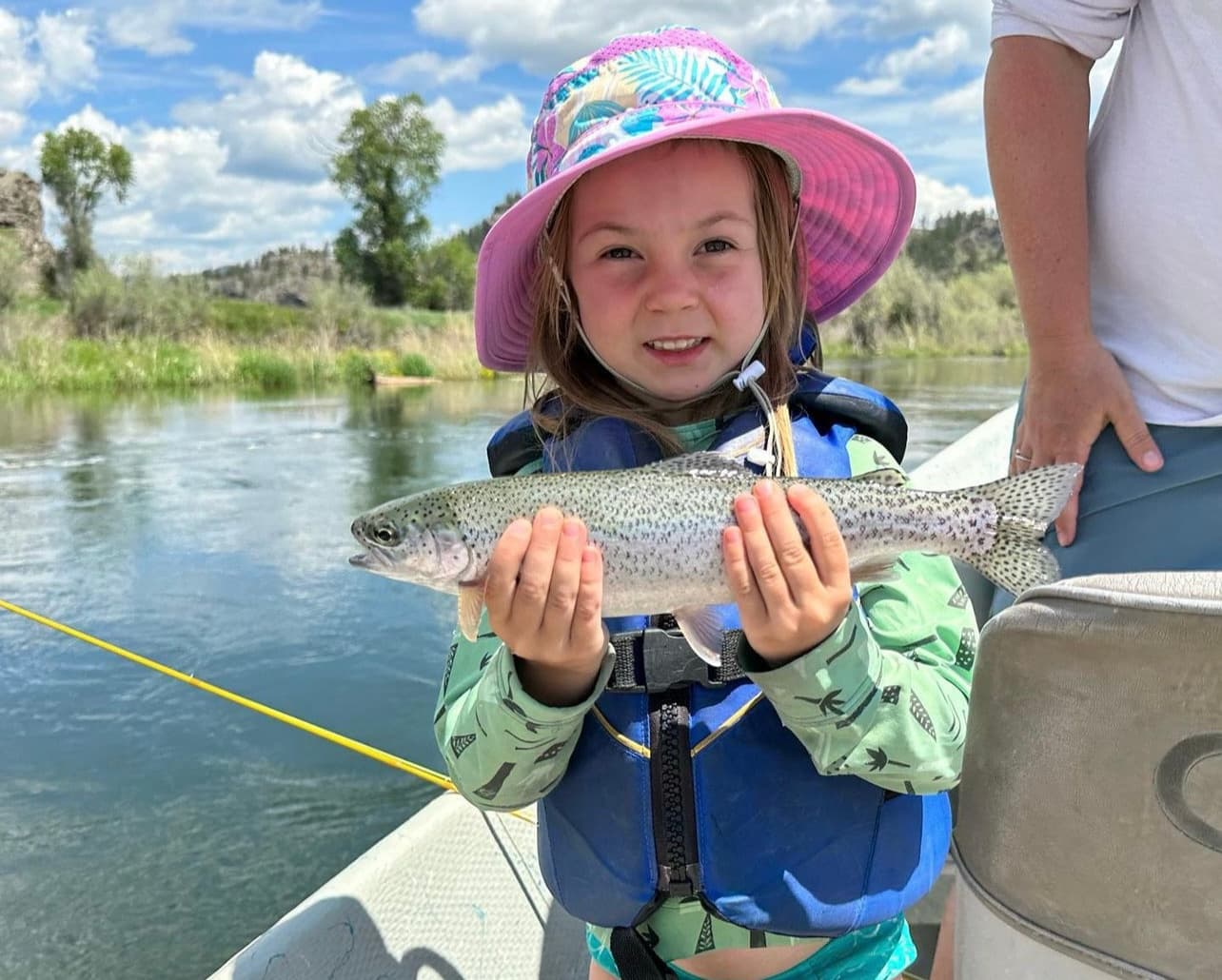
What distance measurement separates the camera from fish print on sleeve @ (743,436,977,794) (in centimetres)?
162

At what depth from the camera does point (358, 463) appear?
15.2 m

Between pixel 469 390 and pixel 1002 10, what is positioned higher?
pixel 1002 10

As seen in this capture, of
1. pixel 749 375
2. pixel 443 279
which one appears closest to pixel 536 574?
pixel 749 375

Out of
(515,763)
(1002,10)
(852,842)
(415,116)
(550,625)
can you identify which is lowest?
(852,842)

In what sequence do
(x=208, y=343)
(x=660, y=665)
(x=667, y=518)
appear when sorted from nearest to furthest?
(x=667, y=518)
(x=660, y=665)
(x=208, y=343)

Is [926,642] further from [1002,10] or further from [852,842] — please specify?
[1002,10]

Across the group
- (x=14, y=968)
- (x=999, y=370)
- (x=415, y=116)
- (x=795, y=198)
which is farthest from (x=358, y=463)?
(x=415, y=116)

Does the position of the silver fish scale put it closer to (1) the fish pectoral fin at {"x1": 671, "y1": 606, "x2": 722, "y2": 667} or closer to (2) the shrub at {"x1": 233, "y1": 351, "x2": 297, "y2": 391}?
(1) the fish pectoral fin at {"x1": 671, "y1": 606, "x2": 722, "y2": 667}

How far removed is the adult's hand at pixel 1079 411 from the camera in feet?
6.43

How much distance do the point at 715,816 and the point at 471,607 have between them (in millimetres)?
594

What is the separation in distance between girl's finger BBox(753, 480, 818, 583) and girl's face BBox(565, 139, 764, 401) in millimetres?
496

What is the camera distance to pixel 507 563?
1573 millimetres

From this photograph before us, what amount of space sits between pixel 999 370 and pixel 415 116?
39609 millimetres

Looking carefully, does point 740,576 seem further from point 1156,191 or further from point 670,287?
point 1156,191
